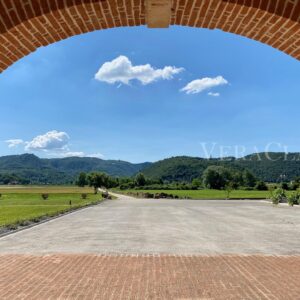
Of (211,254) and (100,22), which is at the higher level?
(100,22)

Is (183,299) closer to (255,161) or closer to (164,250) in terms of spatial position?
(164,250)

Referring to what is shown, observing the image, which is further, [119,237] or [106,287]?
[119,237]

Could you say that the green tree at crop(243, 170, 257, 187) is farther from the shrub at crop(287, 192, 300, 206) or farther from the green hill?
the shrub at crop(287, 192, 300, 206)

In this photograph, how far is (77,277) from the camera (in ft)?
25.8

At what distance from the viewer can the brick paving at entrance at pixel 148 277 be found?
6750 millimetres

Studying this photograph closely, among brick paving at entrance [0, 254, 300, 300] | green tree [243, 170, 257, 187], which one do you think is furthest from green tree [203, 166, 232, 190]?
brick paving at entrance [0, 254, 300, 300]

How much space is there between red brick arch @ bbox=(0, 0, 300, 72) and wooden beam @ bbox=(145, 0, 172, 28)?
0.20ft

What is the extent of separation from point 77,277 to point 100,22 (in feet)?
17.1

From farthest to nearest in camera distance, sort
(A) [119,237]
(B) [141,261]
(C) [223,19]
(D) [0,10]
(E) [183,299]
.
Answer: (A) [119,237]
(B) [141,261]
(E) [183,299]
(C) [223,19]
(D) [0,10]

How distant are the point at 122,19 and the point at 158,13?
1.39 feet

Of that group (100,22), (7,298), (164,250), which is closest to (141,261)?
(164,250)

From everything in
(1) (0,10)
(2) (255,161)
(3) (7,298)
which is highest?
(2) (255,161)

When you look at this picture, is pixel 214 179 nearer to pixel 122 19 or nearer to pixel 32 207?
pixel 32 207

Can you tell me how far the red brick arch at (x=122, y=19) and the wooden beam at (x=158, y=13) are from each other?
0.06 metres
